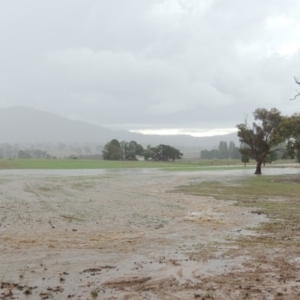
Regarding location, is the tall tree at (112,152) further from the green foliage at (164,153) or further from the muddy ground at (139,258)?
the muddy ground at (139,258)

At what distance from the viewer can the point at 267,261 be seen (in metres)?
9.43

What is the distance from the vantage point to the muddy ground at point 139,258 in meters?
7.42

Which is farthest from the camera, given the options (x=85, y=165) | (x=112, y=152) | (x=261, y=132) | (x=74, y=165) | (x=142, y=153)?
(x=142, y=153)

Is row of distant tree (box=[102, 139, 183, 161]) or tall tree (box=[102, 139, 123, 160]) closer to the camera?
tall tree (box=[102, 139, 123, 160])

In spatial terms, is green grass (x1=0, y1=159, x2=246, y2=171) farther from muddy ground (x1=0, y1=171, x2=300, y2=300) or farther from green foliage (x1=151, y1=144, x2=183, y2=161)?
Answer: muddy ground (x1=0, y1=171, x2=300, y2=300)

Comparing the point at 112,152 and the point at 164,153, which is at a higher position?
the point at 112,152

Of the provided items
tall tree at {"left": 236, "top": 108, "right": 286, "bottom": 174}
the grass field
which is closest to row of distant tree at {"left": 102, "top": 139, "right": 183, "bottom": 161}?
the grass field

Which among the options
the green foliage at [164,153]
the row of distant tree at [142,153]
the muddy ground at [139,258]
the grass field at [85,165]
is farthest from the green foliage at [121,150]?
the muddy ground at [139,258]

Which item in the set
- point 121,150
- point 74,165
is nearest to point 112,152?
point 121,150

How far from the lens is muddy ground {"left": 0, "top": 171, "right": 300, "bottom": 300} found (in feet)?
24.3

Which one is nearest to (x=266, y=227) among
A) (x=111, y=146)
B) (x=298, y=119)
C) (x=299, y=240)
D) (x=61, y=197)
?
(x=299, y=240)

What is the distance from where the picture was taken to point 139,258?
9797 millimetres

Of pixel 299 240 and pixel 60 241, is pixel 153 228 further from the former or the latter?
pixel 299 240

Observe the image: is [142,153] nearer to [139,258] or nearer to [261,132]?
[261,132]
